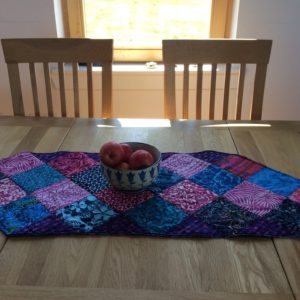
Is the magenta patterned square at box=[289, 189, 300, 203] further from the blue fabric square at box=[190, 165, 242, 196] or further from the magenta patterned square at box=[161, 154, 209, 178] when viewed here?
the magenta patterned square at box=[161, 154, 209, 178]

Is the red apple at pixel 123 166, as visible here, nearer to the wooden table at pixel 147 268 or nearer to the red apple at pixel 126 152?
the red apple at pixel 126 152

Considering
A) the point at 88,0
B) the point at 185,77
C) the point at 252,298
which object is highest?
the point at 88,0

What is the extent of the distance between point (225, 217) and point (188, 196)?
0.38ft

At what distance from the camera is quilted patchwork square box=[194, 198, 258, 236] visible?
32.2 inches

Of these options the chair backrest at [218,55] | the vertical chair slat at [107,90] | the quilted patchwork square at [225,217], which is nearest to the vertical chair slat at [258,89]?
the chair backrest at [218,55]

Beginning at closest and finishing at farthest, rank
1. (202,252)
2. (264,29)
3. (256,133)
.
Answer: (202,252) → (256,133) → (264,29)

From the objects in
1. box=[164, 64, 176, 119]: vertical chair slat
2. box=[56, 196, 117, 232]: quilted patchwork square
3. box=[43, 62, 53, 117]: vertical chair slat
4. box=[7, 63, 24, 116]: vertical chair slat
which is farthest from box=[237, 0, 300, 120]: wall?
box=[56, 196, 117, 232]: quilted patchwork square

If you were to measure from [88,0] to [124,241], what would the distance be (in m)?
1.78

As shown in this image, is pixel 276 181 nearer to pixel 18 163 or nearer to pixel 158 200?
pixel 158 200

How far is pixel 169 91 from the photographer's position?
1.48m

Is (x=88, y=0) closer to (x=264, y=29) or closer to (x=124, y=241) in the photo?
(x=264, y=29)

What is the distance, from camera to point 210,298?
0.66 meters

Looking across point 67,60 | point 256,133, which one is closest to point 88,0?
point 67,60

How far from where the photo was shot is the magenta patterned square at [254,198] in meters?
0.89
